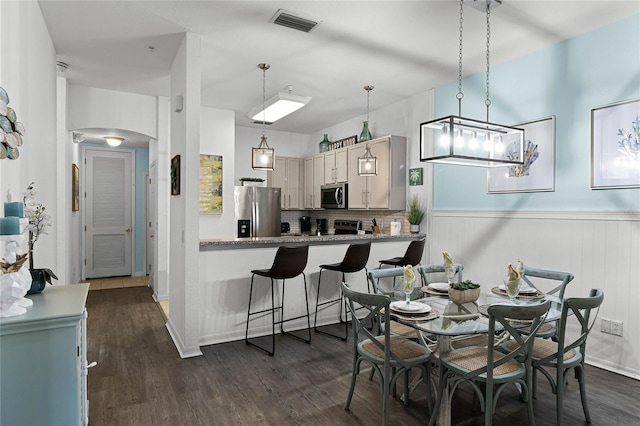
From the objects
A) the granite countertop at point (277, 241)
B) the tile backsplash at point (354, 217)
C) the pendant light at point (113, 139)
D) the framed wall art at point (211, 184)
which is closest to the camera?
the granite countertop at point (277, 241)

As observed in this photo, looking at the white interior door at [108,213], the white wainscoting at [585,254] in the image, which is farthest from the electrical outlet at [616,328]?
the white interior door at [108,213]

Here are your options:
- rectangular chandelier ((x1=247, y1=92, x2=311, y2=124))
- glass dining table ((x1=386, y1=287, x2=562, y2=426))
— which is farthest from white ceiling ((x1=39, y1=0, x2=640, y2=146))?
glass dining table ((x1=386, y1=287, x2=562, y2=426))

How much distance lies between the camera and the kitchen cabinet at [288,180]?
700 centimetres

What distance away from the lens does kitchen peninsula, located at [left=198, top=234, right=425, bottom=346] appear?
12.0 ft

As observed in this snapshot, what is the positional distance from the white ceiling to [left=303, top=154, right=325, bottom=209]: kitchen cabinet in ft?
6.41

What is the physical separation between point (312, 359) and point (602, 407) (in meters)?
2.12

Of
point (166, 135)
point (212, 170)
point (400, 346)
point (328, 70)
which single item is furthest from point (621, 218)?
point (166, 135)

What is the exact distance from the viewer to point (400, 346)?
8.01 feet

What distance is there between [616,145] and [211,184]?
4.90 m

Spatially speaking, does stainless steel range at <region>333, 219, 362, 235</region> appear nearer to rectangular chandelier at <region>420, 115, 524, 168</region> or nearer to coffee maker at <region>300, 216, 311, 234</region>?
coffee maker at <region>300, 216, 311, 234</region>

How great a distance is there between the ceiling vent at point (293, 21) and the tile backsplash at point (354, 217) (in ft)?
9.61

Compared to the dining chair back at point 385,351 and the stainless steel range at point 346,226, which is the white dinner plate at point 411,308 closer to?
the dining chair back at point 385,351

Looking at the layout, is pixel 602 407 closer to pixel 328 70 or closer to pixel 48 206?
pixel 328 70

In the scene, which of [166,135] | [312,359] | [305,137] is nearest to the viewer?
[312,359]
